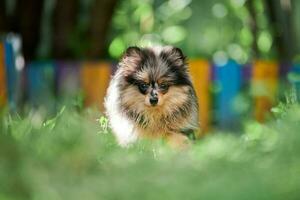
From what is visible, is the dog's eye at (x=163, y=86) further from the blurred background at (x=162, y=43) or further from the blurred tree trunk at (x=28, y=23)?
the blurred tree trunk at (x=28, y=23)

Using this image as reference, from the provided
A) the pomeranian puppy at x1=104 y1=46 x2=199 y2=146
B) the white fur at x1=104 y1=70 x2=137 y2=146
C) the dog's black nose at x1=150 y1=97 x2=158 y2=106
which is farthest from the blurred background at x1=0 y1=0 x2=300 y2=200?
the dog's black nose at x1=150 y1=97 x2=158 y2=106

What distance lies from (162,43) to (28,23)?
1.86m

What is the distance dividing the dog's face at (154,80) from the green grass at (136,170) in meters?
1.87

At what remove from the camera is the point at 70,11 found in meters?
11.2

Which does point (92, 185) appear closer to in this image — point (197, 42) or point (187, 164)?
point (187, 164)

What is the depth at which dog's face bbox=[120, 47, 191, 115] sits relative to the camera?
3900mm

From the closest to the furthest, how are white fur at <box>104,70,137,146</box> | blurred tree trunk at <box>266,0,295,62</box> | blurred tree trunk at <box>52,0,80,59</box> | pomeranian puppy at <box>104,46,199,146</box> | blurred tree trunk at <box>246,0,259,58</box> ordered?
1. white fur at <box>104,70,137,146</box>
2. pomeranian puppy at <box>104,46,199,146</box>
3. blurred tree trunk at <box>52,0,80,59</box>
4. blurred tree trunk at <box>266,0,295,62</box>
5. blurred tree trunk at <box>246,0,259,58</box>

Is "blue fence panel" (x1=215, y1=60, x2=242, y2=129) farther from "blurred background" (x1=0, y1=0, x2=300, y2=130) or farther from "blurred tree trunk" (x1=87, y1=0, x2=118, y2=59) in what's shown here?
"blurred tree trunk" (x1=87, y1=0, x2=118, y2=59)

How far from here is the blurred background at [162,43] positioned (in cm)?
1023

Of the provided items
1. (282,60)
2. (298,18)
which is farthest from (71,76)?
(298,18)

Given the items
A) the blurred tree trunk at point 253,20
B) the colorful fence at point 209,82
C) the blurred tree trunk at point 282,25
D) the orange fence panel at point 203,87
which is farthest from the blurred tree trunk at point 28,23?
the blurred tree trunk at point 282,25

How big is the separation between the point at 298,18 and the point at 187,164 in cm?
1118

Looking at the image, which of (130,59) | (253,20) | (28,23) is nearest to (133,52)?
(130,59)

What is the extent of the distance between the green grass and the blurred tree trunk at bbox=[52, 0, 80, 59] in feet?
30.3
